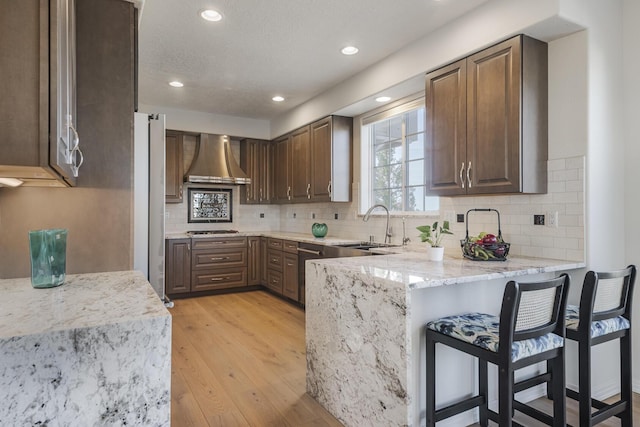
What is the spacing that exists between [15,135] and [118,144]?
0.89 m

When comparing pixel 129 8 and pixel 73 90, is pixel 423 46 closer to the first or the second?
pixel 129 8

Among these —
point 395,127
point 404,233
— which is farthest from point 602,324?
point 395,127

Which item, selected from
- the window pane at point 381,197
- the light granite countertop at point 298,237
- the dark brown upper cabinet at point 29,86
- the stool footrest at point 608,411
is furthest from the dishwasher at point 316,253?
the dark brown upper cabinet at point 29,86

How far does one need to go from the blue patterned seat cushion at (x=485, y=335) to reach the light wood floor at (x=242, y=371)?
76 cm

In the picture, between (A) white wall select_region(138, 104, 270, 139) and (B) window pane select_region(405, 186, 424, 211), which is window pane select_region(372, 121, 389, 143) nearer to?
(B) window pane select_region(405, 186, 424, 211)

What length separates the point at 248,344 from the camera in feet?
11.1

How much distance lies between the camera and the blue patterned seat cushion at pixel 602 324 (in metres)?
1.94

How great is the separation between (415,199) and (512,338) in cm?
237

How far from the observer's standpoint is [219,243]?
5316 millimetres

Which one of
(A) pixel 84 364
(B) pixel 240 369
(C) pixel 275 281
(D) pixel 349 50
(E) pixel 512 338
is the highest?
(D) pixel 349 50

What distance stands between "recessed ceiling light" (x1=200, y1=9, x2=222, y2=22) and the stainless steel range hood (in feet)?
9.26

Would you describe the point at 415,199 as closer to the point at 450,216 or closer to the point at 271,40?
the point at 450,216

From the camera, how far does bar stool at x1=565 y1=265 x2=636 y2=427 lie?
1857 mm

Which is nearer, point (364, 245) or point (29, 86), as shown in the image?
point (29, 86)
